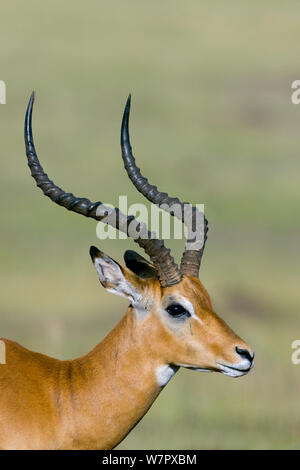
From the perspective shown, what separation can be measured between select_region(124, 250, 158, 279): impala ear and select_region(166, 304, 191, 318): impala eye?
57 centimetres

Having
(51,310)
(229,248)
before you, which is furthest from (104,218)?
(229,248)

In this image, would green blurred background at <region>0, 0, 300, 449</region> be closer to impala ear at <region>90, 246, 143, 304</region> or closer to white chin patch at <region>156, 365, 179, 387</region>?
white chin patch at <region>156, 365, 179, 387</region>

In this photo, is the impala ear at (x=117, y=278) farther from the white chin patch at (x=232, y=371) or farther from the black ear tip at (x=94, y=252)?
the white chin patch at (x=232, y=371)

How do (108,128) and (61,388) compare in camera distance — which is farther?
(108,128)

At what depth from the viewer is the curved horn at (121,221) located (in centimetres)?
775

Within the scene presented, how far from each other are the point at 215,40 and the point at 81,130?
12.8 metres

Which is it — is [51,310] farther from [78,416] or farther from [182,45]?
[182,45]

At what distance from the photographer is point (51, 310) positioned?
14344 millimetres

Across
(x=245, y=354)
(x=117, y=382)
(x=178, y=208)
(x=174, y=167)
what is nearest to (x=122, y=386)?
(x=117, y=382)

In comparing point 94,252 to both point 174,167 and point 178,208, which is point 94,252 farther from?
point 174,167

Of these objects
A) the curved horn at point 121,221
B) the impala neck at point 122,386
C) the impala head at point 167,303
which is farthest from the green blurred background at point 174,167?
the curved horn at point 121,221

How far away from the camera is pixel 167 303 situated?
777 cm

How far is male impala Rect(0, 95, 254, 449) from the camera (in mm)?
7633

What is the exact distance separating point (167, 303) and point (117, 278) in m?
0.36
